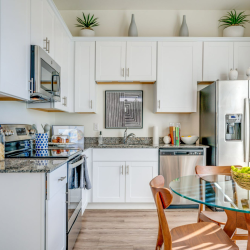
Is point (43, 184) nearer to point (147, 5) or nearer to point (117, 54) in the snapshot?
point (117, 54)

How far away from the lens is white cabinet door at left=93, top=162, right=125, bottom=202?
117 inches

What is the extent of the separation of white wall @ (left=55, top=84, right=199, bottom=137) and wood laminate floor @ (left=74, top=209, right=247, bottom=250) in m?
1.20

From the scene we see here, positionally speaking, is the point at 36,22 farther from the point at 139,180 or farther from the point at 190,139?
the point at 190,139

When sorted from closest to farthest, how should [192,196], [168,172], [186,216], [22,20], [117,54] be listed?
[192,196], [22,20], [186,216], [168,172], [117,54]

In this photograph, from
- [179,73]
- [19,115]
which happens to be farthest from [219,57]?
[19,115]

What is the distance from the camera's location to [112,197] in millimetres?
2984

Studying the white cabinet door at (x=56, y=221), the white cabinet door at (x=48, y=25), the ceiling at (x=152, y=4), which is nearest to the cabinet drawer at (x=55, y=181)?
the white cabinet door at (x=56, y=221)

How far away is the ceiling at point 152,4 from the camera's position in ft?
10.7

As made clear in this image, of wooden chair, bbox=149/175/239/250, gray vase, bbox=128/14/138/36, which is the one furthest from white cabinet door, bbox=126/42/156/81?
wooden chair, bbox=149/175/239/250

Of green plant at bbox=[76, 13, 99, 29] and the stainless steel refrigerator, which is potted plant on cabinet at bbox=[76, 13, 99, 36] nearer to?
green plant at bbox=[76, 13, 99, 29]

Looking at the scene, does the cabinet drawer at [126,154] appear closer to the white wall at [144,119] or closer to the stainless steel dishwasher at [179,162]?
the stainless steel dishwasher at [179,162]

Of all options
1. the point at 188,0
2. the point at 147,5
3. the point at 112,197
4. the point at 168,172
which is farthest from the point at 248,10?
the point at 112,197

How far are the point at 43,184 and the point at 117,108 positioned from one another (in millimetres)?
2243

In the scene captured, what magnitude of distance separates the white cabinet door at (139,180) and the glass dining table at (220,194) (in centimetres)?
118
